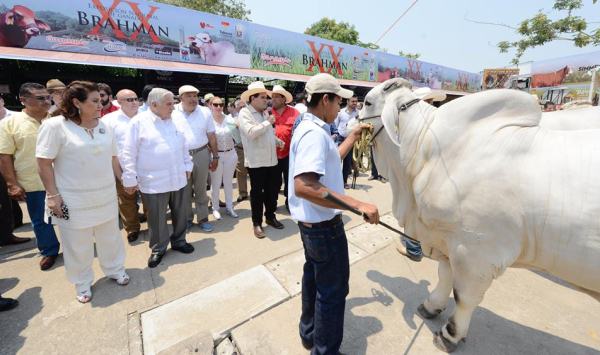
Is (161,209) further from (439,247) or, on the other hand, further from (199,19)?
(199,19)

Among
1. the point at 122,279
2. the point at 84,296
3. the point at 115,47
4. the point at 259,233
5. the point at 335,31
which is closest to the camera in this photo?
the point at 84,296

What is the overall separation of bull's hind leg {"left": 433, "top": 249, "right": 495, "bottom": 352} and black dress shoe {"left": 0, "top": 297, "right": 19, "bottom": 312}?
11.5ft

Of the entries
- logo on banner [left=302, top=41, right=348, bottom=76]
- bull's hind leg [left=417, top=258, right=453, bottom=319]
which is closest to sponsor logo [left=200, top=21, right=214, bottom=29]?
logo on banner [left=302, top=41, right=348, bottom=76]

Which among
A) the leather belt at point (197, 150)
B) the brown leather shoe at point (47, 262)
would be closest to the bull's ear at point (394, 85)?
the leather belt at point (197, 150)

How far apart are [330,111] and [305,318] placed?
1.45m

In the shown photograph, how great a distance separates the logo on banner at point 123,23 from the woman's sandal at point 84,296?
813 cm

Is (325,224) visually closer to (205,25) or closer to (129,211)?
(129,211)

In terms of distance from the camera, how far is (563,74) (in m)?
Answer: 21.7

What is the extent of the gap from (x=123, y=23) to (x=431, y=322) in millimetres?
10176

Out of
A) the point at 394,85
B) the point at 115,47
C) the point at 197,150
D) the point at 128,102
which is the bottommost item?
the point at 197,150

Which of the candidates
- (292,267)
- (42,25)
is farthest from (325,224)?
(42,25)

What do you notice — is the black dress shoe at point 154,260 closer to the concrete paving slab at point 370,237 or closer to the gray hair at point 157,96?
the gray hair at point 157,96

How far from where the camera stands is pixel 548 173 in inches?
59.9

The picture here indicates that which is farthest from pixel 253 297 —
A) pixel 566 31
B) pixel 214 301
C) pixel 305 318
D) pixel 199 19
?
pixel 566 31
